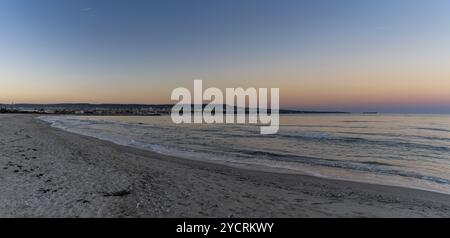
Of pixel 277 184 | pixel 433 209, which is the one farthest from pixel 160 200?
pixel 433 209

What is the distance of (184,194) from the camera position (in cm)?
898

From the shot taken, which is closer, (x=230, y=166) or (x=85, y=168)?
(x=85, y=168)

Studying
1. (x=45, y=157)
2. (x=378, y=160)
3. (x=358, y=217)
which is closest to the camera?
(x=358, y=217)

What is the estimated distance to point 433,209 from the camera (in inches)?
345

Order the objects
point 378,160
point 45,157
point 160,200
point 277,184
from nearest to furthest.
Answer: point 160,200
point 277,184
point 45,157
point 378,160

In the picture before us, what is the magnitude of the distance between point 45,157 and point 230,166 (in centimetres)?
844

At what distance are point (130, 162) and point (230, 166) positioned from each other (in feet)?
15.3

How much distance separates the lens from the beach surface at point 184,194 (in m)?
7.30

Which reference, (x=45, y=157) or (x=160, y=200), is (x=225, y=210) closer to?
(x=160, y=200)

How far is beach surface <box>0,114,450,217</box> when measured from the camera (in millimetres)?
7298
